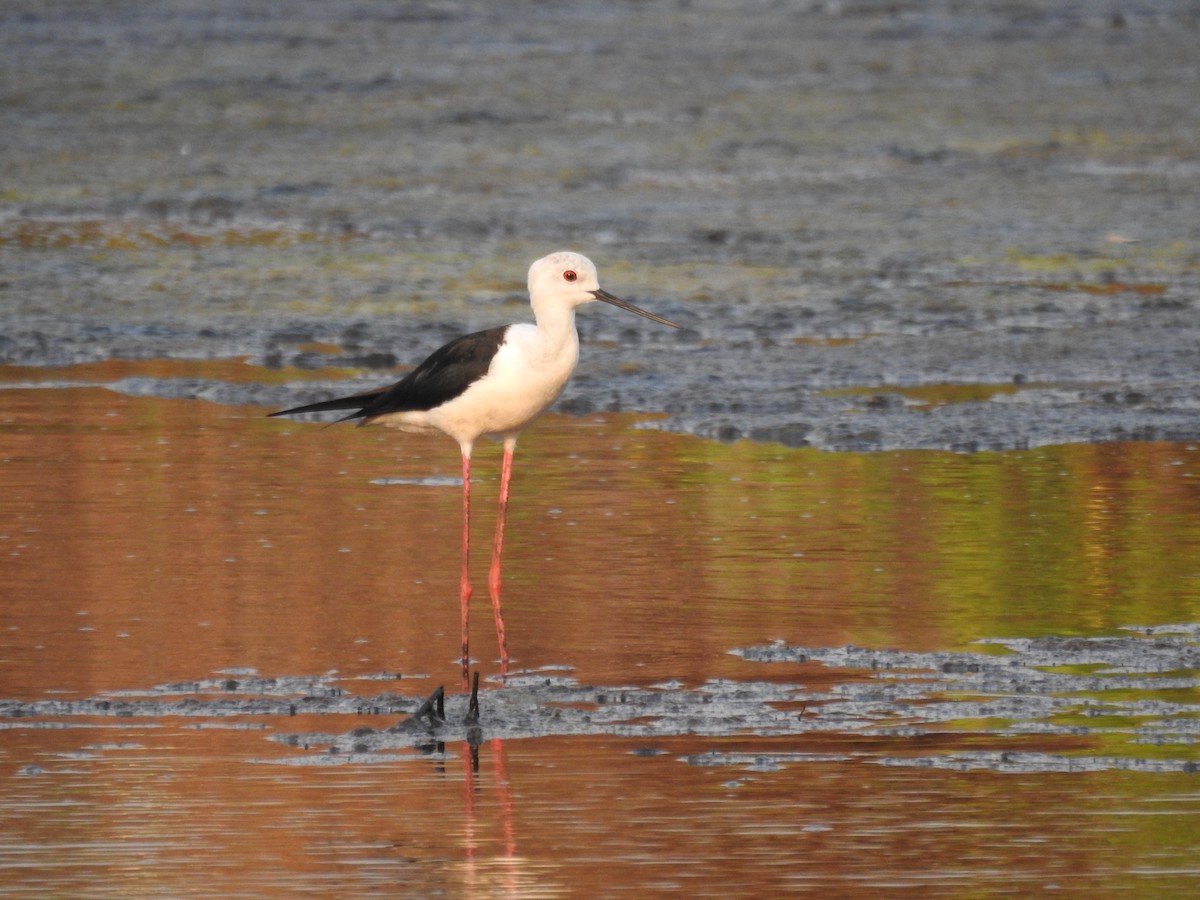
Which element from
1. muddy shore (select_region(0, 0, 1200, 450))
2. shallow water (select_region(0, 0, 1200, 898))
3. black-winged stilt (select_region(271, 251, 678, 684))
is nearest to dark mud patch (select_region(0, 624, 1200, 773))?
shallow water (select_region(0, 0, 1200, 898))

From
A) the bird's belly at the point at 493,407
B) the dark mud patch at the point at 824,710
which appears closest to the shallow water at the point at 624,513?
the dark mud patch at the point at 824,710

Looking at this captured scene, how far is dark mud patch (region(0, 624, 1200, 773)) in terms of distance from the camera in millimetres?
5254

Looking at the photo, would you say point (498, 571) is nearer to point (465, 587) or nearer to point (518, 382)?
point (465, 587)

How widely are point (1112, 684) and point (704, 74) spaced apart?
18.1m

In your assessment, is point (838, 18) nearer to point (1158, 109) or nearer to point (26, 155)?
point (1158, 109)

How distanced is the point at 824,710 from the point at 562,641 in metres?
1.04

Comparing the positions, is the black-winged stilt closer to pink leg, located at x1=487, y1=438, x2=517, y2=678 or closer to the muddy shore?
pink leg, located at x1=487, y1=438, x2=517, y2=678

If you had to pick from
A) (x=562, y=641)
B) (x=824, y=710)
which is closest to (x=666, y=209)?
(x=562, y=641)

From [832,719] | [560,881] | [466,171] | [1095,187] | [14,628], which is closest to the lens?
[560,881]

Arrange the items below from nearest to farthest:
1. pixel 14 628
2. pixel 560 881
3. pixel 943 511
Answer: pixel 560 881, pixel 14 628, pixel 943 511

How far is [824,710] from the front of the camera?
561 cm

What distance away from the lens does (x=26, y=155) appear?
60.6 feet

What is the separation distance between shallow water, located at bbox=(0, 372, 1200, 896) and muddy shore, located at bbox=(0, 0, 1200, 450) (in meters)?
1.15

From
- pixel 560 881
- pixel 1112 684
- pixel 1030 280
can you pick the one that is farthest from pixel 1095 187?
pixel 560 881
